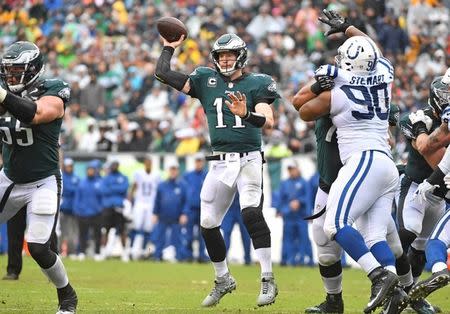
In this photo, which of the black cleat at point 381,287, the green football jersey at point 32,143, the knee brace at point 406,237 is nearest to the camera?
the black cleat at point 381,287

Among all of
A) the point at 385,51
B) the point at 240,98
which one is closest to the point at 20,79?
the point at 240,98

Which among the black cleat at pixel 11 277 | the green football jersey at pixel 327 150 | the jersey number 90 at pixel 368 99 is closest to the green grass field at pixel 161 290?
the black cleat at pixel 11 277

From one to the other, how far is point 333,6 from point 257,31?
6.27ft

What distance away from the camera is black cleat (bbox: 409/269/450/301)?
7648mm

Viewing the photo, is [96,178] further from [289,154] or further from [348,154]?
[348,154]

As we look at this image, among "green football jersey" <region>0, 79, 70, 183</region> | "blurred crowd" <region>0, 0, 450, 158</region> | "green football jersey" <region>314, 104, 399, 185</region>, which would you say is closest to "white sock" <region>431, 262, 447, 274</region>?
"green football jersey" <region>314, 104, 399, 185</region>

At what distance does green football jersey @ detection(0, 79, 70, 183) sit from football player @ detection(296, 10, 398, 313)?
70.6 inches

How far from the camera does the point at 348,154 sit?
7.95 metres

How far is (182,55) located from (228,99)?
1336 centimetres

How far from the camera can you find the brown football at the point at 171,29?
944 centimetres

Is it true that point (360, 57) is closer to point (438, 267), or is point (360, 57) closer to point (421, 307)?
point (438, 267)

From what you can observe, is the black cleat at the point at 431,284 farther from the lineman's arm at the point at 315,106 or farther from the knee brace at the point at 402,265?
the lineman's arm at the point at 315,106

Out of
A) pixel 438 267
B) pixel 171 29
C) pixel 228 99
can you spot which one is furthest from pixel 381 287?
pixel 171 29

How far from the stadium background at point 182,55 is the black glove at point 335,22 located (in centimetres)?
901
